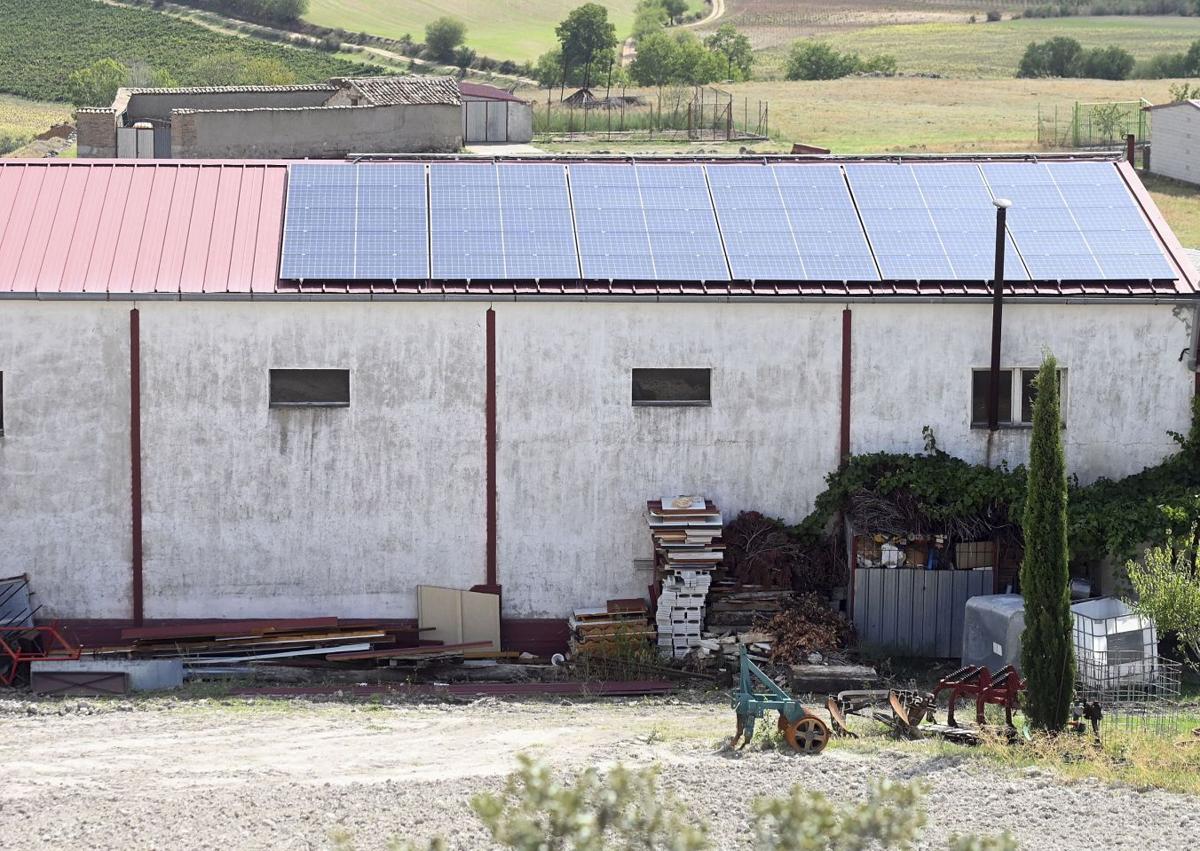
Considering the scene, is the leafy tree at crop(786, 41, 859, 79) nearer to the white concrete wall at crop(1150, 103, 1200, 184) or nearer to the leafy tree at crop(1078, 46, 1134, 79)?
the leafy tree at crop(1078, 46, 1134, 79)

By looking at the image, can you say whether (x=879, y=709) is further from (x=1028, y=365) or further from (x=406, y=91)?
(x=406, y=91)

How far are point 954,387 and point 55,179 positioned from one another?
41.9 ft

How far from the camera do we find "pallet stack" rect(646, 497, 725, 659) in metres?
23.5

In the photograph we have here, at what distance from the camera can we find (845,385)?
2447cm

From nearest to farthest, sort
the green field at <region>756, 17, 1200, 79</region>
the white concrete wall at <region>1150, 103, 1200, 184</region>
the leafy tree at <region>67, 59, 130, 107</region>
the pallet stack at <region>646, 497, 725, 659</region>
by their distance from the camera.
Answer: the pallet stack at <region>646, 497, 725, 659</region> < the white concrete wall at <region>1150, 103, 1200, 184</region> < the leafy tree at <region>67, 59, 130, 107</region> < the green field at <region>756, 17, 1200, 79</region>

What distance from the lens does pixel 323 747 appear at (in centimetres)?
1906

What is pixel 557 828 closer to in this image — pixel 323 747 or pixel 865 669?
pixel 323 747

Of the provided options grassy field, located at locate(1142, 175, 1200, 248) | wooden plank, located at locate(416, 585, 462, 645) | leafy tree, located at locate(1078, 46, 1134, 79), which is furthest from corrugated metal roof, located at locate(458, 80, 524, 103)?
leafy tree, located at locate(1078, 46, 1134, 79)

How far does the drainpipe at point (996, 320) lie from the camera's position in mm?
24000

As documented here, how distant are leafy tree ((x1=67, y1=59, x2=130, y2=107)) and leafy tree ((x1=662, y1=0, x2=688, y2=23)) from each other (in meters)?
65.2

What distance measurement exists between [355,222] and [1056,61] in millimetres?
101200

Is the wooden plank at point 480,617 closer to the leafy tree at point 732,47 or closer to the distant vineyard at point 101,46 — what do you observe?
the distant vineyard at point 101,46

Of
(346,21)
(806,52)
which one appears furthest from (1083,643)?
(346,21)

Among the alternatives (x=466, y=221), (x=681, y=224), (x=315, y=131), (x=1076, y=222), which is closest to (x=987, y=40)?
(x=315, y=131)
